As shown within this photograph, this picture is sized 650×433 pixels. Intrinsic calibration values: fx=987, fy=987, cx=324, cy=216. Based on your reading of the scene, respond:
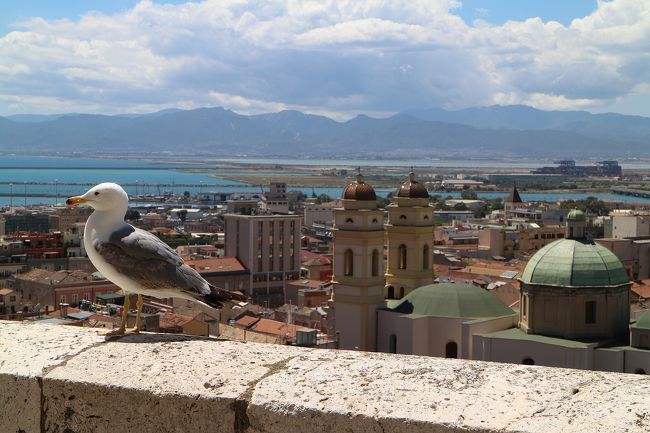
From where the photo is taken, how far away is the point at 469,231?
6781cm

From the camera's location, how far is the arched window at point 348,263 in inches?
880

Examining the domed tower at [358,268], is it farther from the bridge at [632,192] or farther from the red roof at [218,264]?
the bridge at [632,192]

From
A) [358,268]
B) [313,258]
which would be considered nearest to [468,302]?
[358,268]

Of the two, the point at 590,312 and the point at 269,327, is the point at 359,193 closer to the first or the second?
the point at 590,312

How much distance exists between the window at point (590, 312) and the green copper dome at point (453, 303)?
2.25 meters

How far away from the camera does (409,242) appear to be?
78.0 feet

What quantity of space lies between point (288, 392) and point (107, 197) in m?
1.46

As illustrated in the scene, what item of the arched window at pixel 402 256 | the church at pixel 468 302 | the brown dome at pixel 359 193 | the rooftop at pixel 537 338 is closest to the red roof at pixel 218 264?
the church at pixel 468 302

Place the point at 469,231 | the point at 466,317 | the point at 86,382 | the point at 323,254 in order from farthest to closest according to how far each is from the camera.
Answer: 1. the point at 469,231
2. the point at 323,254
3. the point at 466,317
4. the point at 86,382

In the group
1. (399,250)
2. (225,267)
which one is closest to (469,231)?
(225,267)

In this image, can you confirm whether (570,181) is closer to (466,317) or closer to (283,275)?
(283,275)

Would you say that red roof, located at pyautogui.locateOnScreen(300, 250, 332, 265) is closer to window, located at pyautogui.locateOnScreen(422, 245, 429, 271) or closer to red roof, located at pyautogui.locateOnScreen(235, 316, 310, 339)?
red roof, located at pyautogui.locateOnScreen(235, 316, 310, 339)

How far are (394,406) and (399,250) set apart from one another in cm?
2179

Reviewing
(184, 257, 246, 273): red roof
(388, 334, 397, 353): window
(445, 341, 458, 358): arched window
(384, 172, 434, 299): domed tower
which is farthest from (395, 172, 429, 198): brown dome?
(184, 257, 246, 273): red roof
